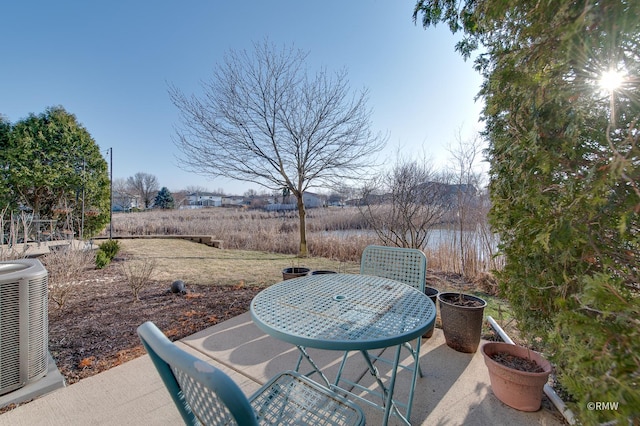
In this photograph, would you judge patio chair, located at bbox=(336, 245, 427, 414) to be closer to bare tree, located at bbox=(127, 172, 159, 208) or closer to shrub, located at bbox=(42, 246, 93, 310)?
shrub, located at bbox=(42, 246, 93, 310)

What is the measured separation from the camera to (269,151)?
6824 mm

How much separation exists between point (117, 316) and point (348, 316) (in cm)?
288

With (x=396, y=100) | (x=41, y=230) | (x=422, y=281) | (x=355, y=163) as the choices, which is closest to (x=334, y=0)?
(x=396, y=100)

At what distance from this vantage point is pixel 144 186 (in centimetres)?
3397

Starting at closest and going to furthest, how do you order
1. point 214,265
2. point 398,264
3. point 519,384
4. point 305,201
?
point 519,384 → point 398,264 → point 214,265 → point 305,201

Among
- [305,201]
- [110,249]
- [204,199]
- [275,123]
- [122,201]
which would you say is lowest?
[110,249]

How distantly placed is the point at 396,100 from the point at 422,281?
4.90 metres

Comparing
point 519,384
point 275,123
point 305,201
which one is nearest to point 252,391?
point 519,384

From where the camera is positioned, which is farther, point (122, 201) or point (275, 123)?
point (122, 201)

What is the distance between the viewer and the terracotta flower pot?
1.49 metres

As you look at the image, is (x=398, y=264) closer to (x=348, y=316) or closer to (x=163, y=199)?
(x=348, y=316)

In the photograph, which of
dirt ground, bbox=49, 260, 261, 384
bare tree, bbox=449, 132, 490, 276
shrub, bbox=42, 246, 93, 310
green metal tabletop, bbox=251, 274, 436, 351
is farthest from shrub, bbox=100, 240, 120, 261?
bare tree, bbox=449, 132, 490, 276

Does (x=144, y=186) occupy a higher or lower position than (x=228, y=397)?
higher

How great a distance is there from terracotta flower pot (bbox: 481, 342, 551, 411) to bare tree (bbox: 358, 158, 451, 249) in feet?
10.4
